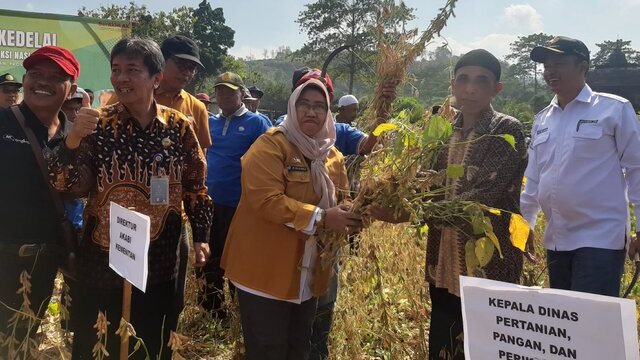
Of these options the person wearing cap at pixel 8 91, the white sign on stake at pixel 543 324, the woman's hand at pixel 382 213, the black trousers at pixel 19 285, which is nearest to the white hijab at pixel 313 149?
the woman's hand at pixel 382 213

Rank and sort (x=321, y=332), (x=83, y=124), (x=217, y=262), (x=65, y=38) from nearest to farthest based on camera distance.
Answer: (x=83, y=124), (x=321, y=332), (x=217, y=262), (x=65, y=38)

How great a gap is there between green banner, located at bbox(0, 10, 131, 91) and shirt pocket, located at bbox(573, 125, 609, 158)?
242 inches

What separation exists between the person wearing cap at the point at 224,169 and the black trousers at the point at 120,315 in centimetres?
120

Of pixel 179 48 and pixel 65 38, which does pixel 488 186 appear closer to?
pixel 179 48

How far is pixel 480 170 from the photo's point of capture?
2053 millimetres

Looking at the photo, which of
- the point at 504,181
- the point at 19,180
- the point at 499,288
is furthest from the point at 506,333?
the point at 19,180

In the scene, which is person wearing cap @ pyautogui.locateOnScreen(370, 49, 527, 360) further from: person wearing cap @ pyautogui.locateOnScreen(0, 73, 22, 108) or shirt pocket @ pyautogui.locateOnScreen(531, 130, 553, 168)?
person wearing cap @ pyautogui.locateOnScreen(0, 73, 22, 108)

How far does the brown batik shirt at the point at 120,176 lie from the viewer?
1.86 metres

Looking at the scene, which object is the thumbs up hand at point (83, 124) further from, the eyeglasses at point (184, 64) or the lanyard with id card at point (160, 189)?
the eyeglasses at point (184, 64)

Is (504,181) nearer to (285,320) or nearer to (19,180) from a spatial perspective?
(285,320)

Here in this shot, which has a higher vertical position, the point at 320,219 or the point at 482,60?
the point at 482,60

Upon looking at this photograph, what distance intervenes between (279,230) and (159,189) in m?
0.50

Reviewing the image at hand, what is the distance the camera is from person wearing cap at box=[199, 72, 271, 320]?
343cm

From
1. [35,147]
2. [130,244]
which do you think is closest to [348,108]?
[35,147]
